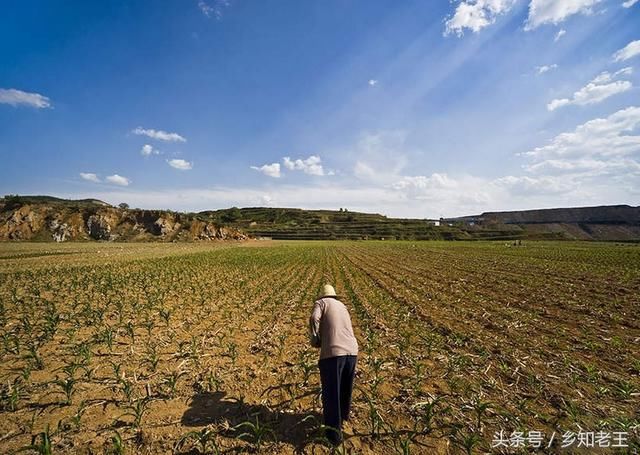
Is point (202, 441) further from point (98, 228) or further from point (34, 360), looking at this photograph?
point (98, 228)

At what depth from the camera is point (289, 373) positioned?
266 inches

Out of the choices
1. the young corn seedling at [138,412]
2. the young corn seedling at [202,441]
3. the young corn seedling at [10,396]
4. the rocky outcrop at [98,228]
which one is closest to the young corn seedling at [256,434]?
the young corn seedling at [202,441]

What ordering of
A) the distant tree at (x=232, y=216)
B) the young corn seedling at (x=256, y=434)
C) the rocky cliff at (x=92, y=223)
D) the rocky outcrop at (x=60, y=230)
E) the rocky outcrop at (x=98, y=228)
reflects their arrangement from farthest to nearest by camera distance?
the distant tree at (x=232, y=216) → the rocky outcrop at (x=98, y=228) → the rocky outcrop at (x=60, y=230) → the rocky cliff at (x=92, y=223) → the young corn seedling at (x=256, y=434)

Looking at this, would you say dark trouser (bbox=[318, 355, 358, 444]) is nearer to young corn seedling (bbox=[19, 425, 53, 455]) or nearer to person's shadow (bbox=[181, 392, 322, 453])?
person's shadow (bbox=[181, 392, 322, 453])

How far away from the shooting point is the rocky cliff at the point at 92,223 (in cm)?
5866

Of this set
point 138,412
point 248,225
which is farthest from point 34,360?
point 248,225

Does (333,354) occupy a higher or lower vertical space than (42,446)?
higher

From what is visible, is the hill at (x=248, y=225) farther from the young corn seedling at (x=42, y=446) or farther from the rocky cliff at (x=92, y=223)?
the young corn seedling at (x=42, y=446)

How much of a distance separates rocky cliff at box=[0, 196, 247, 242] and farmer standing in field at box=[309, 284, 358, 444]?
73387 millimetres

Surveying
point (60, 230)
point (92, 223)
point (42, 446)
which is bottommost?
point (42, 446)

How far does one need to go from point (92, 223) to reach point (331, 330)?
253 ft

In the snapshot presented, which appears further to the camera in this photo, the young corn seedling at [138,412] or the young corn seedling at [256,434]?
the young corn seedling at [138,412]

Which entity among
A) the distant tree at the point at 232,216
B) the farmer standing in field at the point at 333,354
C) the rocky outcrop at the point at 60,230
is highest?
→ the distant tree at the point at 232,216

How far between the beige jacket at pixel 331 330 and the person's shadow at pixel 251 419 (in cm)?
123
